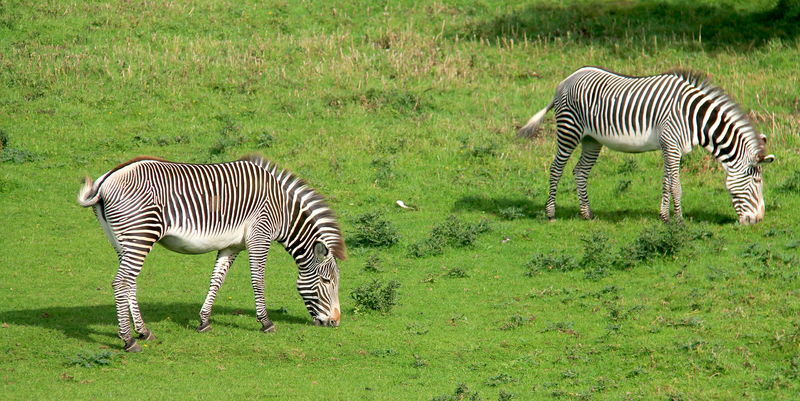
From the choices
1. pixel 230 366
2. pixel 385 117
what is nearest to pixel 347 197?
pixel 385 117

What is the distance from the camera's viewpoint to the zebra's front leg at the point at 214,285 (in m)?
12.0

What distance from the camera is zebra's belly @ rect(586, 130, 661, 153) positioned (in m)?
16.3

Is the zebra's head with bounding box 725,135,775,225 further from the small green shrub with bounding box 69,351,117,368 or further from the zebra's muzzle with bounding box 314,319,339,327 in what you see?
the small green shrub with bounding box 69,351,117,368

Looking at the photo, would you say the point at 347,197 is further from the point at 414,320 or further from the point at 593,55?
the point at 593,55

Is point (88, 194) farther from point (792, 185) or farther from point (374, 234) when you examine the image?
point (792, 185)

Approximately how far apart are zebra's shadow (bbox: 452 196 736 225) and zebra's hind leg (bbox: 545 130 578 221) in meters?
0.20

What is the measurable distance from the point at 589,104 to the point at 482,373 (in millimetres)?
7967

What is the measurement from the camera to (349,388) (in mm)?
10320

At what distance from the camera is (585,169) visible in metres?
17.7

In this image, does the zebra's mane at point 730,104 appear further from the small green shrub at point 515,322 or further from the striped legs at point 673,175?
the small green shrub at point 515,322

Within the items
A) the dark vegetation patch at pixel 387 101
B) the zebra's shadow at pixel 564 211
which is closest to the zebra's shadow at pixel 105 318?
the zebra's shadow at pixel 564 211

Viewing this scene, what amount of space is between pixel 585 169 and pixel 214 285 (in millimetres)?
8618

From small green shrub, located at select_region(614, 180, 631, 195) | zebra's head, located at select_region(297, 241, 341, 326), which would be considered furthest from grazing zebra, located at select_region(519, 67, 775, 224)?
zebra's head, located at select_region(297, 241, 341, 326)

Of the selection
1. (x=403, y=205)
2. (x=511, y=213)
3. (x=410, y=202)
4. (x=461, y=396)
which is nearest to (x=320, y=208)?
(x=461, y=396)
